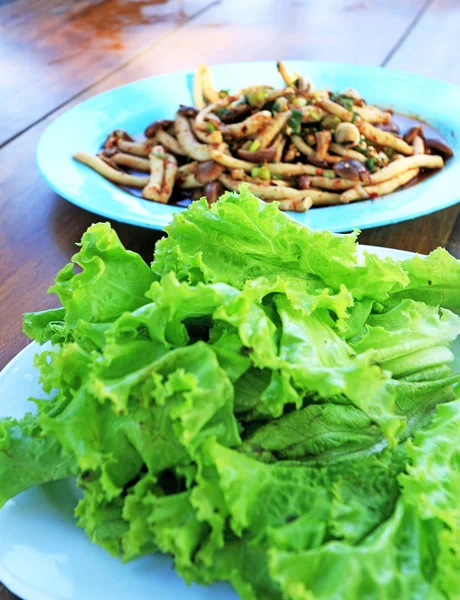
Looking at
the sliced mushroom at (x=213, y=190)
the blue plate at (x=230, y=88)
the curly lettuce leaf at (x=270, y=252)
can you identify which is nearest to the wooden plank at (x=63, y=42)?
the blue plate at (x=230, y=88)

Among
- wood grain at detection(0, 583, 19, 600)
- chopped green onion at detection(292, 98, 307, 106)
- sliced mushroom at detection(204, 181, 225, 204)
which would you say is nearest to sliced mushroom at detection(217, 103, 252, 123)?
chopped green onion at detection(292, 98, 307, 106)

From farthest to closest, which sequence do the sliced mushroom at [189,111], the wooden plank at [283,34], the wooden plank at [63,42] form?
the wooden plank at [283,34] < the wooden plank at [63,42] < the sliced mushroom at [189,111]

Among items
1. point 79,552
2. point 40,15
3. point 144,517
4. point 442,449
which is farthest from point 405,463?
point 40,15

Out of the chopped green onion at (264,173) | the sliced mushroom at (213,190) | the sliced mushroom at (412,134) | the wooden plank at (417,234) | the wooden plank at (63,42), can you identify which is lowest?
the wooden plank at (417,234)

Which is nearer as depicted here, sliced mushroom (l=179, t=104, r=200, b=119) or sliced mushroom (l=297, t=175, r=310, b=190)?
sliced mushroom (l=297, t=175, r=310, b=190)

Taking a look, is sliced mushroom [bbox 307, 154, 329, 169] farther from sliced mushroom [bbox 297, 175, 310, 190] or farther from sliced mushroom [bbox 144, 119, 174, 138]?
sliced mushroom [bbox 144, 119, 174, 138]

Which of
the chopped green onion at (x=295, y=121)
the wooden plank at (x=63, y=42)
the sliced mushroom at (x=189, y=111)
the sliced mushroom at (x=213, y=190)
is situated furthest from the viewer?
the wooden plank at (x=63, y=42)

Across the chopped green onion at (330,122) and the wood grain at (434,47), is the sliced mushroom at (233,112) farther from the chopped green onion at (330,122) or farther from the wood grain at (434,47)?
the wood grain at (434,47)
